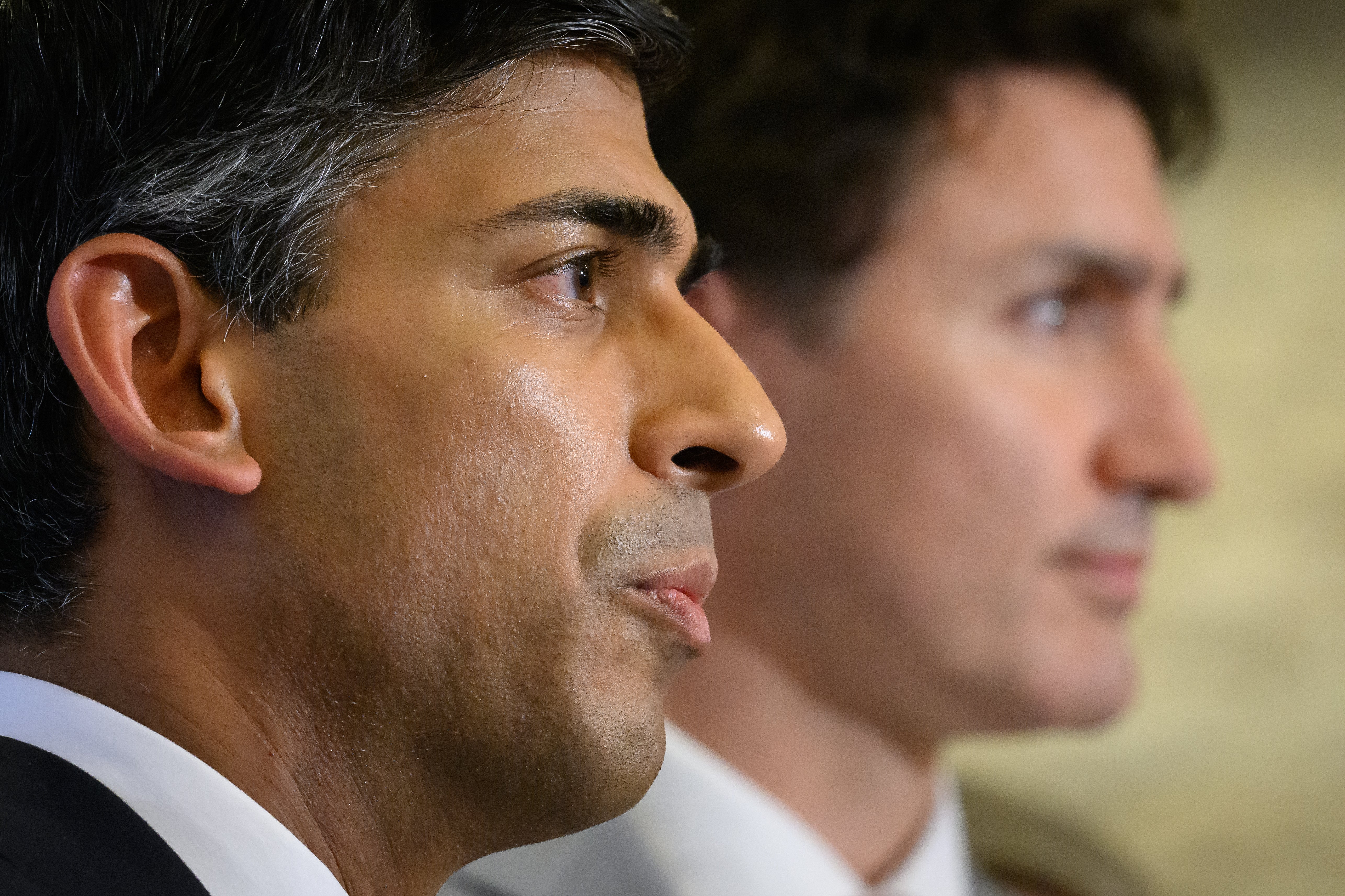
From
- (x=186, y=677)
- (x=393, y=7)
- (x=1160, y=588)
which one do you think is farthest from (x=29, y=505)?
(x=1160, y=588)

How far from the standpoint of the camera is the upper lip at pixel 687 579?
46 centimetres

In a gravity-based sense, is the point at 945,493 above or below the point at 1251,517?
above

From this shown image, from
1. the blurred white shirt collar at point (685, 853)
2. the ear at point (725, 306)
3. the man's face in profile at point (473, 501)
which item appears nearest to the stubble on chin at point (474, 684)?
the man's face in profile at point (473, 501)

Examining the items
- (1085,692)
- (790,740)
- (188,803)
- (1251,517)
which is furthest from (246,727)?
(1251,517)

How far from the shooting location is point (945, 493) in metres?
0.74

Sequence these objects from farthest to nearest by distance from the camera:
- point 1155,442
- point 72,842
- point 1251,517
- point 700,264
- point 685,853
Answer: point 1251,517, point 1155,442, point 685,853, point 700,264, point 72,842

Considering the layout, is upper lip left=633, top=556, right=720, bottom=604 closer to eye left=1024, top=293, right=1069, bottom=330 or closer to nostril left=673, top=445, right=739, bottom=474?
nostril left=673, top=445, right=739, bottom=474

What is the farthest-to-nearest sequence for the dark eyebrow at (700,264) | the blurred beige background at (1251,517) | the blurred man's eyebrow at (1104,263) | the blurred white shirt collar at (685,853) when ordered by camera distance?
the blurred beige background at (1251,517)
the blurred man's eyebrow at (1104,263)
the blurred white shirt collar at (685,853)
the dark eyebrow at (700,264)

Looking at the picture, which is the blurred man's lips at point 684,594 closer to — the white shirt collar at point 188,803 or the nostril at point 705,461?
the nostril at point 705,461

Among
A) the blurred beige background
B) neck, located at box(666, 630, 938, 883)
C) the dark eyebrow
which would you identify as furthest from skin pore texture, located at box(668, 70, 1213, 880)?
the blurred beige background

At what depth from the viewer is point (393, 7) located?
45cm

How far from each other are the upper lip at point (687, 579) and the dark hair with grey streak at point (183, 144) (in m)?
0.15

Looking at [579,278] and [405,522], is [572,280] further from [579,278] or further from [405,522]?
[405,522]

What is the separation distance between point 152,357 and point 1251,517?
1264 mm
